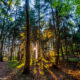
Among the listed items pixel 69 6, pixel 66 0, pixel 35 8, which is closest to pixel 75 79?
pixel 69 6

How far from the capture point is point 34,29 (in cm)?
1616

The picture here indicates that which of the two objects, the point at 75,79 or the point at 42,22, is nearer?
the point at 75,79

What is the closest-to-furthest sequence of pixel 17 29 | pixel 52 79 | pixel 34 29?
pixel 52 79, pixel 34 29, pixel 17 29

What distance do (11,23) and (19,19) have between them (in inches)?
85.5

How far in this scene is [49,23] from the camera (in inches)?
516

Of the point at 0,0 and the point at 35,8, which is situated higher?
the point at 35,8

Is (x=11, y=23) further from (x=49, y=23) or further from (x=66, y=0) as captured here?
(x=66, y=0)

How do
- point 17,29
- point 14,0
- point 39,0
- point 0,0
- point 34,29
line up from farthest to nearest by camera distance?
point 17,29 → point 34,29 → point 39,0 → point 14,0 → point 0,0

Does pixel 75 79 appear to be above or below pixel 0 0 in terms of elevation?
below

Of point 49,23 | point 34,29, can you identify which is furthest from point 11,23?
point 49,23

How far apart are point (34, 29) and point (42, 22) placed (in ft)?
8.81

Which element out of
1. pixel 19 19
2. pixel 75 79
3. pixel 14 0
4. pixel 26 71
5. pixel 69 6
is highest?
pixel 19 19

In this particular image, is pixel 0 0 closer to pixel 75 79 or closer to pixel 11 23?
pixel 75 79

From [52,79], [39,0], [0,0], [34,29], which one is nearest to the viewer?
[52,79]
